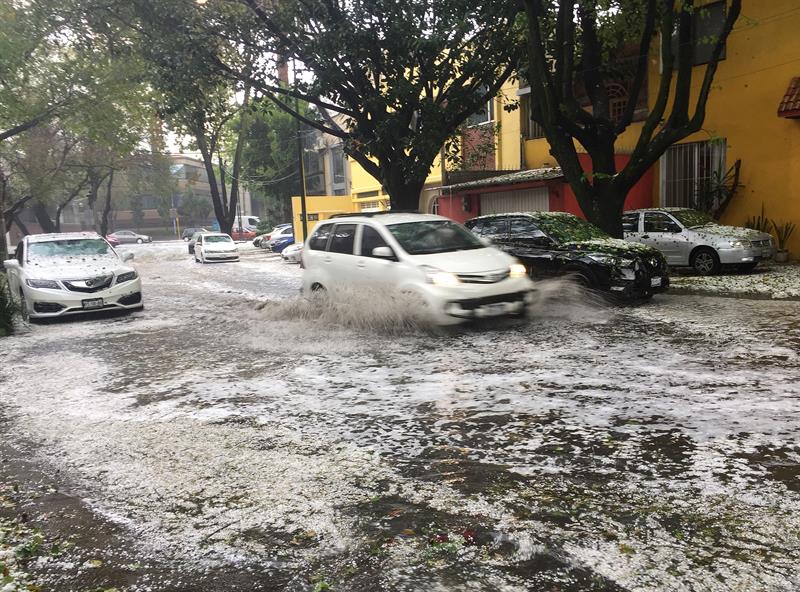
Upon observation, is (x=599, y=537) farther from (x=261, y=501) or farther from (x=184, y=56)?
(x=184, y=56)

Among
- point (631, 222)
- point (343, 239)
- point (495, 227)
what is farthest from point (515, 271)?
point (631, 222)

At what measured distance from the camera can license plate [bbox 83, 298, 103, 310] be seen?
10945mm

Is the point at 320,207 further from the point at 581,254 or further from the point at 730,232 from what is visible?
the point at 581,254

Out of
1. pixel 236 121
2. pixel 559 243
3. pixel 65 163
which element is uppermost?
pixel 236 121

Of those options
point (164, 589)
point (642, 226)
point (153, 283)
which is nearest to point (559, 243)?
point (642, 226)

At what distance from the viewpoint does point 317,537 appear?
11.0 ft

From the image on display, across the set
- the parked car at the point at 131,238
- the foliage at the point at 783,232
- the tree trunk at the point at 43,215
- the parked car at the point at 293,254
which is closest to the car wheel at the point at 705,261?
the foliage at the point at 783,232

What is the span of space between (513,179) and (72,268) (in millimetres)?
12969

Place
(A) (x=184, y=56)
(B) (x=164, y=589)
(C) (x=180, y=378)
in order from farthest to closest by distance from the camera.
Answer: (A) (x=184, y=56) → (C) (x=180, y=378) → (B) (x=164, y=589)

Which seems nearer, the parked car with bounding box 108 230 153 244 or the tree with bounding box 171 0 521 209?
the tree with bounding box 171 0 521 209

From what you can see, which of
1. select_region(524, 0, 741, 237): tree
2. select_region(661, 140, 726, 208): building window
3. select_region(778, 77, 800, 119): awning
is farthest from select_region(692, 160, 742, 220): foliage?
select_region(524, 0, 741, 237): tree

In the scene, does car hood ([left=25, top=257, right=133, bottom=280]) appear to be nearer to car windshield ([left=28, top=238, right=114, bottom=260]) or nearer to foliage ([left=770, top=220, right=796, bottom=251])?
car windshield ([left=28, top=238, right=114, bottom=260])

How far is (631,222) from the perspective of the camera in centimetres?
1514

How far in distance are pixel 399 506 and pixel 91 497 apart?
6.37ft
